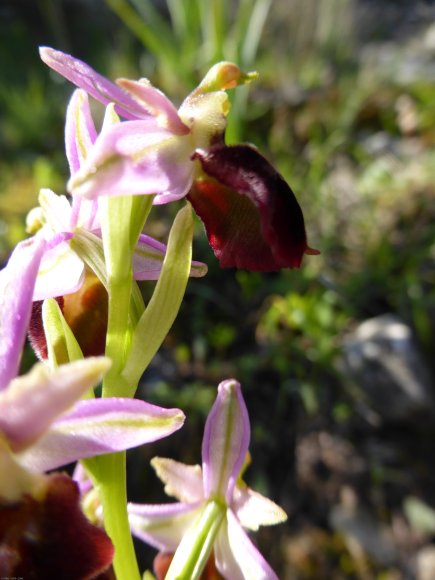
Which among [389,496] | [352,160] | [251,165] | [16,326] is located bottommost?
[389,496]

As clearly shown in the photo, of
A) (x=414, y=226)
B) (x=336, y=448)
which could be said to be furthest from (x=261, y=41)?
(x=336, y=448)

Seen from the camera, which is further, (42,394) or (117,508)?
(117,508)

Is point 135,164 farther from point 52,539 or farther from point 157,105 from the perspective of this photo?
point 52,539

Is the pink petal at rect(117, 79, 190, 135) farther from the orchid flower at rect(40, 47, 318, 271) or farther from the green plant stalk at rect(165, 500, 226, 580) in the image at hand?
the green plant stalk at rect(165, 500, 226, 580)

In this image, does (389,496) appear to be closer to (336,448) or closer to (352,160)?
(336,448)

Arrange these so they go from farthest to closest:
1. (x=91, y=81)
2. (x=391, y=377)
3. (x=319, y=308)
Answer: (x=319, y=308), (x=391, y=377), (x=91, y=81)

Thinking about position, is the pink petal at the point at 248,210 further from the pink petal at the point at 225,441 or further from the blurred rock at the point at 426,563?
the blurred rock at the point at 426,563

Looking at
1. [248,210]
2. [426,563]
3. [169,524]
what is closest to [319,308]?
[426,563]

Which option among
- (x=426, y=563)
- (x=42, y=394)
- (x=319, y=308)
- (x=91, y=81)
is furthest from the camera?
(x=319, y=308)
